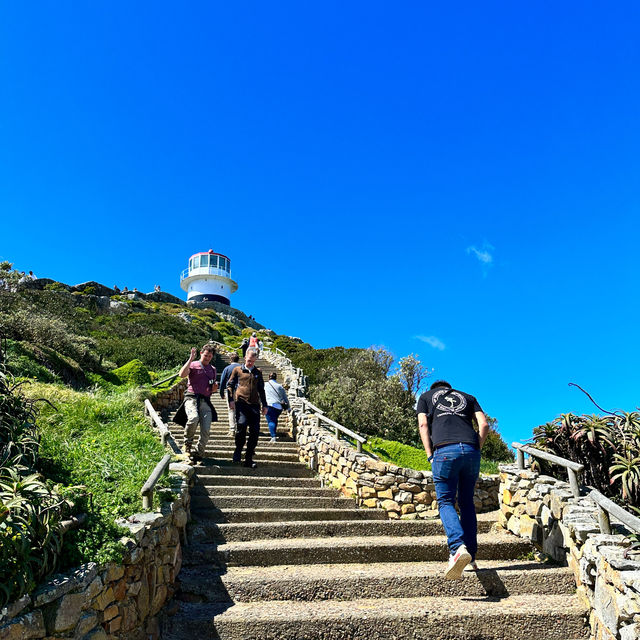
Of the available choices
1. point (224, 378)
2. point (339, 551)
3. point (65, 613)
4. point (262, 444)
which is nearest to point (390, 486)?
point (339, 551)

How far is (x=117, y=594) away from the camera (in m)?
3.42

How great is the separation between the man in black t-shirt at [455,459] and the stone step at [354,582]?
0.29 meters

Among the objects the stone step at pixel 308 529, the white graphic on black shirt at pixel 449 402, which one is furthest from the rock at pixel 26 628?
the white graphic on black shirt at pixel 449 402

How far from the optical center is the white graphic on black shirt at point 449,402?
476cm

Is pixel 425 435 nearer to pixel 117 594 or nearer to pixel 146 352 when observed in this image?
pixel 117 594

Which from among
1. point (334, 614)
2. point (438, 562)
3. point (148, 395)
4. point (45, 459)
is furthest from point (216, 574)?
point (148, 395)

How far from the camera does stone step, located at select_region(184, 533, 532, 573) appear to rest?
16.3 feet

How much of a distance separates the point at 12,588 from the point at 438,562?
406 cm

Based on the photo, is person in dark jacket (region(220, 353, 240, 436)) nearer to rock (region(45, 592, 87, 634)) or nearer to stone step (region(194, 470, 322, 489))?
stone step (region(194, 470, 322, 489))

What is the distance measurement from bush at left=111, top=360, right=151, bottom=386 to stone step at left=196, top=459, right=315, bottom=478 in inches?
263

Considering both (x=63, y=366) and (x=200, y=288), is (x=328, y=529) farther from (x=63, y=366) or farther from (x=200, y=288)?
(x=200, y=288)

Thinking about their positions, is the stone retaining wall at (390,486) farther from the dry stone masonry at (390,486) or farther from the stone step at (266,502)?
the stone step at (266,502)

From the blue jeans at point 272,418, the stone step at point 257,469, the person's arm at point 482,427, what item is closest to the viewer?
the person's arm at point 482,427

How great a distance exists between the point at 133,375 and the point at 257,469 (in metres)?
7.70
